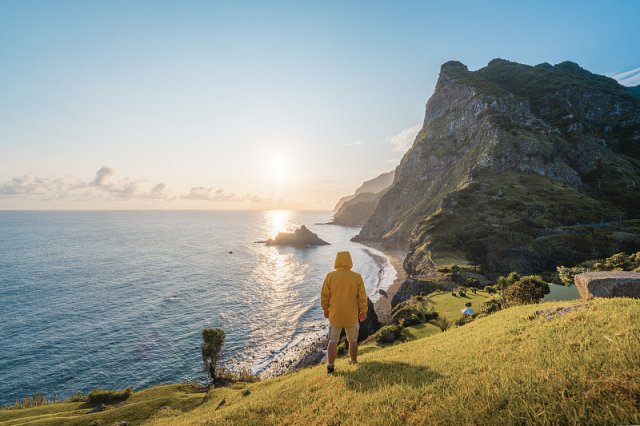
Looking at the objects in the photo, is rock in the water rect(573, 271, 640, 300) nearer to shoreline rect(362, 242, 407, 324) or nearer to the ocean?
the ocean

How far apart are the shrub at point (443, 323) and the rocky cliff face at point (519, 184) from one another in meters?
41.9

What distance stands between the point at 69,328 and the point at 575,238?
115 meters

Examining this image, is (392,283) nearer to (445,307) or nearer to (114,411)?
(445,307)

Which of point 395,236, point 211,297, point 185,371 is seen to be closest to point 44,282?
point 211,297

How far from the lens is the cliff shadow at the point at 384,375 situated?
8.77 metres

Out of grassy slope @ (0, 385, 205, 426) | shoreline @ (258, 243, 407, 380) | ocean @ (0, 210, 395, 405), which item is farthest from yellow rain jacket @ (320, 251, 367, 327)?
ocean @ (0, 210, 395, 405)

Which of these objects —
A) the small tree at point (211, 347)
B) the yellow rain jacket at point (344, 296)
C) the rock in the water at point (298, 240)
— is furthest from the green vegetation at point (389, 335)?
the rock in the water at point (298, 240)

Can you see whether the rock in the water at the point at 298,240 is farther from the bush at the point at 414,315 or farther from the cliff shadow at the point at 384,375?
the cliff shadow at the point at 384,375

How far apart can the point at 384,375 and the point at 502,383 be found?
4.29 metres

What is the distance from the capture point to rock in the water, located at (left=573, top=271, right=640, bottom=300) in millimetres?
13820

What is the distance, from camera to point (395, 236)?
493ft

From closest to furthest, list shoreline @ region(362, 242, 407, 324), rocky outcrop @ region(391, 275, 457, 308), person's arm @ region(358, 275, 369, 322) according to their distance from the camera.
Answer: person's arm @ region(358, 275, 369, 322)
rocky outcrop @ region(391, 275, 457, 308)
shoreline @ region(362, 242, 407, 324)

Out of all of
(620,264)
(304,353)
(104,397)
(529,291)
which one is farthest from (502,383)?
(620,264)

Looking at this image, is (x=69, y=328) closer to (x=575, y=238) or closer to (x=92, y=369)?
(x=92, y=369)
